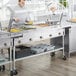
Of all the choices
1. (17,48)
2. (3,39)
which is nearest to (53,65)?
(17,48)

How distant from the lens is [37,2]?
17.7ft

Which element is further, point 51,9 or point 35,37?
point 51,9

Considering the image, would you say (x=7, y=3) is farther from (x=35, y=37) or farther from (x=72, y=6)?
(x=72, y=6)

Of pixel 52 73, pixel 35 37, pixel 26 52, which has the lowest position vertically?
pixel 52 73

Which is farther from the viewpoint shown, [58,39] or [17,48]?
[58,39]

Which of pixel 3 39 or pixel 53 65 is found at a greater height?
pixel 3 39

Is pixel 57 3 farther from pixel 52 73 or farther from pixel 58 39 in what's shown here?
pixel 52 73

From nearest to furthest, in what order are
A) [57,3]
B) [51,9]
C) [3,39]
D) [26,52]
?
[3,39] → [26,52] → [51,9] → [57,3]

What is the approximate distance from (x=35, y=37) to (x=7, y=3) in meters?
1.22

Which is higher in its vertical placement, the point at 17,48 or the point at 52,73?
the point at 17,48

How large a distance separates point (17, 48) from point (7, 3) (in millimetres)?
1061

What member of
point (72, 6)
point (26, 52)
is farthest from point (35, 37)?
point (72, 6)

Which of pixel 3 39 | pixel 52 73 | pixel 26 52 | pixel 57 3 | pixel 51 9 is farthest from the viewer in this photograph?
pixel 57 3

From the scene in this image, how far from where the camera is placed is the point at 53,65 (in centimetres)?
401
